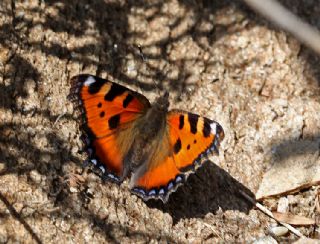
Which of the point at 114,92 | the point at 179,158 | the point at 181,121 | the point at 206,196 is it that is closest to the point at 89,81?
the point at 114,92

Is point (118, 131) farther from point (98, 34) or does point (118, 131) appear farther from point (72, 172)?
point (98, 34)

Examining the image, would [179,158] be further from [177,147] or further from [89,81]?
[89,81]

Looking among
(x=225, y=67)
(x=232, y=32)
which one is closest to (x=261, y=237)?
(x=225, y=67)

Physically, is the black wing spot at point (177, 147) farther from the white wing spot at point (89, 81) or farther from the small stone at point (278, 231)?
the small stone at point (278, 231)

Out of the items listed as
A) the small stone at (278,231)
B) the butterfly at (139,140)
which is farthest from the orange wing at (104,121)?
the small stone at (278,231)

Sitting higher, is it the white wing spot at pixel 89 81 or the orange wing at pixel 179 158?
the white wing spot at pixel 89 81

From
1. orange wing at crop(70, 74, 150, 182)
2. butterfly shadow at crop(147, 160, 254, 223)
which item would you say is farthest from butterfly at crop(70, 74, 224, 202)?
butterfly shadow at crop(147, 160, 254, 223)
